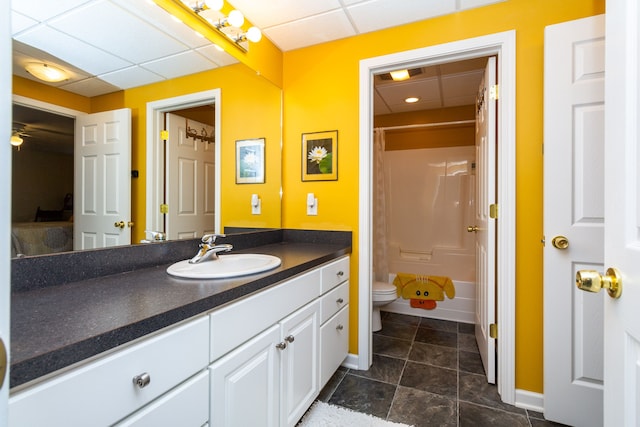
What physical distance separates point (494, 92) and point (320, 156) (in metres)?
1.11

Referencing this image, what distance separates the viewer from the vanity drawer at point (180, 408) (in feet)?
2.25

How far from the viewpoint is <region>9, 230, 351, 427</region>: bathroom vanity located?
55 cm

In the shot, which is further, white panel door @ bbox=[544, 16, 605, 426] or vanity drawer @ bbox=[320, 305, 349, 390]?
vanity drawer @ bbox=[320, 305, 349, 390]

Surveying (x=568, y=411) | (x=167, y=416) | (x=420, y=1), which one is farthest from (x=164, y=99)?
(x=568, y=411)

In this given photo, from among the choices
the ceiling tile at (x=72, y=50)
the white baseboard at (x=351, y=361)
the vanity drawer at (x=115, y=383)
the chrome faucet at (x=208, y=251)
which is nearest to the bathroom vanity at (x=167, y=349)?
the vanity drawer at (x=115, y=383)

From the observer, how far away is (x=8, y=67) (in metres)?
0.34

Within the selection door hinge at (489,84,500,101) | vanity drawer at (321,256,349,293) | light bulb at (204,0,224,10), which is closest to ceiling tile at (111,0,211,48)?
light bulb at (204,0,224,10)

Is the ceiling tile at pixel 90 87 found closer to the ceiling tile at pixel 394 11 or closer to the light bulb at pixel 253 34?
the light bulb at pixel 253 34

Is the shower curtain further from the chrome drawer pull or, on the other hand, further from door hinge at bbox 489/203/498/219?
the chrome drawer pull

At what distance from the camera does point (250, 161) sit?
198 centimetres

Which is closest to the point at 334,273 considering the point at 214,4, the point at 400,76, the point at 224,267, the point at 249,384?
the point at 224,267

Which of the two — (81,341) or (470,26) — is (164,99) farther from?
(470,26)

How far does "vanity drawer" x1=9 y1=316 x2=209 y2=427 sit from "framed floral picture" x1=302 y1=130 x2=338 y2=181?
4.66 feet

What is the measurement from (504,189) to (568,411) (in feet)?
3.71
